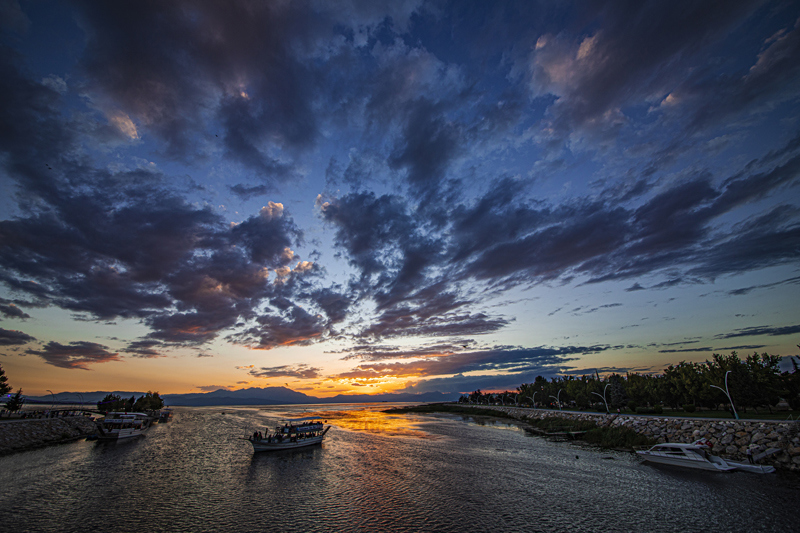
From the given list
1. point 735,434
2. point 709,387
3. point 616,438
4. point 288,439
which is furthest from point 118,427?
point 709,387

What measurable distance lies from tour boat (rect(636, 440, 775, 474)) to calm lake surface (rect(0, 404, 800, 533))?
181cm

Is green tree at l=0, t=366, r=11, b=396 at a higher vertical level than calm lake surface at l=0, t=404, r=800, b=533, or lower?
higher

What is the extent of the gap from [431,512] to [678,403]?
9526 cm

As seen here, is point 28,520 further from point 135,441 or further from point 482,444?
point 482,444

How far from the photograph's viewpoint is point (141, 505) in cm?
2925

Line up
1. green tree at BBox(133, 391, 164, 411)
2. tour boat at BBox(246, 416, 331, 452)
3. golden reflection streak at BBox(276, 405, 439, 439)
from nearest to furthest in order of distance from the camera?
tour boat at BBox(246, 416, 331, 452)
golden reflection streak at BBox(276, 405, 439, 439)
green tree at BBox(133, 391, 164, 411)

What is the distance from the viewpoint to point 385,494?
1276 inches

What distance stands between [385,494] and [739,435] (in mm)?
45974

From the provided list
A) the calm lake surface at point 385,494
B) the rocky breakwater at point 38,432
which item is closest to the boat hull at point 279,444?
the calm lake surface at point 385,494

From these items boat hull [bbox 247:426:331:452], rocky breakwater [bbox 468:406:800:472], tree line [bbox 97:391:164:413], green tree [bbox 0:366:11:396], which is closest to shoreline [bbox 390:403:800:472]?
rocky breakwater [bbox 468:406:800:472]

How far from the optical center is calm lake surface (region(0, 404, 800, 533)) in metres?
24.8

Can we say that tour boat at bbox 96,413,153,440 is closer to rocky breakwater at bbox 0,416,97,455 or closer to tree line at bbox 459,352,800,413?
rocky breakwater at bbox 0,416,97,455

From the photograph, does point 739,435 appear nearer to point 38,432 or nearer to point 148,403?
point 38,432

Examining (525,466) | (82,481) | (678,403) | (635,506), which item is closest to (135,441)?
(82,481)
